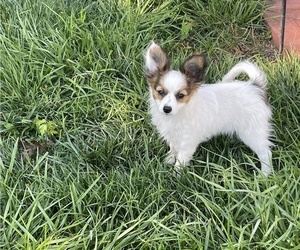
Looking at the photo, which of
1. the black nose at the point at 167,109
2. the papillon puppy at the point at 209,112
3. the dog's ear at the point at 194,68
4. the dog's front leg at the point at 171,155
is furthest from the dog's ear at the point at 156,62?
the dog's front leg at the point at 171,155

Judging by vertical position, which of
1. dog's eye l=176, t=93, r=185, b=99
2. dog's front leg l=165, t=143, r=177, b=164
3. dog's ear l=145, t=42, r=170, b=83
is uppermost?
dog's ear l=145, t=42, r=170, b=83

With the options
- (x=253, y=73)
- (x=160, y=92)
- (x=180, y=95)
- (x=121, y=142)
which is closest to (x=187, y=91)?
(x=180, y=95)

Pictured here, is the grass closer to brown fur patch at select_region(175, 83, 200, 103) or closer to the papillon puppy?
the papillon puppy

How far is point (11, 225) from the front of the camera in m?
2.69

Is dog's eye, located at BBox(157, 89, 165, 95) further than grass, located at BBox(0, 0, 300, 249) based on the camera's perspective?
Yes

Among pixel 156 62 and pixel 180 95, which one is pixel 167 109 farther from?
pixel 156 62

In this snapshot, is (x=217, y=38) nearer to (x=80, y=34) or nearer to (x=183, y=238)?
(x=80, y=34)

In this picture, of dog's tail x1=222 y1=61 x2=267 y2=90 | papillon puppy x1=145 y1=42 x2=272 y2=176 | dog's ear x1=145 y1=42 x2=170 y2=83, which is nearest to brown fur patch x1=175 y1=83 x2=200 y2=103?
papillon puppy x1=145 y1=42 x2=272 y2=176

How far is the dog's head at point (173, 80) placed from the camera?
2.99m

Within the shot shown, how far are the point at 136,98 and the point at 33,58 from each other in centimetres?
90

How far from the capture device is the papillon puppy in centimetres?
311

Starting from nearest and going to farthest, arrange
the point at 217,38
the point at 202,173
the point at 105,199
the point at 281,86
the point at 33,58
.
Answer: the point at 105,199 < the point at 202,173 < the point at 281,86 < the point at 33,58 < the point at 217,38

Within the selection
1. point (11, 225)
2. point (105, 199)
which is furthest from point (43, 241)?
point (105, 199)

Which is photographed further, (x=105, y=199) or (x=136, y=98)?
(x=136, y=98)
